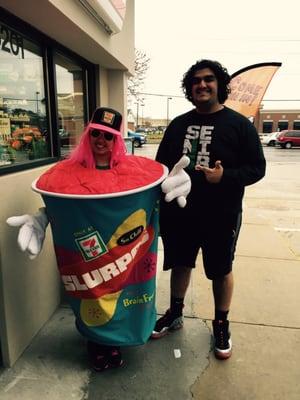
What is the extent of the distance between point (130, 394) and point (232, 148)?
1.57 meters

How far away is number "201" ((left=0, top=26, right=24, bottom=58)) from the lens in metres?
2.24

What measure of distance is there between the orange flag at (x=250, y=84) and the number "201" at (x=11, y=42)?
443cm

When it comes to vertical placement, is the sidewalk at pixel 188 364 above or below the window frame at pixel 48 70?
below

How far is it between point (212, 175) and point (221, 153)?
0.62 ft

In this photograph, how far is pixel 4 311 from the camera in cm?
214

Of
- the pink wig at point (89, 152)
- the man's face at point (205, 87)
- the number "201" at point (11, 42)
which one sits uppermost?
the number "201" at point (11, 42)

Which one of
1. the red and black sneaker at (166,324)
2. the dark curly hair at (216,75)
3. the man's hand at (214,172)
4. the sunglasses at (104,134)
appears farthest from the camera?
the red and black sneaker at (166,324)

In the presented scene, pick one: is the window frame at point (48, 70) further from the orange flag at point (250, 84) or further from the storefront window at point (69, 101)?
the orange flag at point (250, 84)

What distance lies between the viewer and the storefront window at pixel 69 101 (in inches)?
127

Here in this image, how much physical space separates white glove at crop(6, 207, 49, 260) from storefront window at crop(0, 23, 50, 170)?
51 cm

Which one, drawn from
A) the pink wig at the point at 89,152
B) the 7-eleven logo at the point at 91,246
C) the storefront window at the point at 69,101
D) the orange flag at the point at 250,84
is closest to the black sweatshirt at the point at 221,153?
the pink wig at the point at 89,152

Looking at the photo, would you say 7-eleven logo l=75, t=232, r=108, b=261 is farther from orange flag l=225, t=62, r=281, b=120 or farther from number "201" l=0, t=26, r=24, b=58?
orange flag l=225, t=62, r=281, b=120

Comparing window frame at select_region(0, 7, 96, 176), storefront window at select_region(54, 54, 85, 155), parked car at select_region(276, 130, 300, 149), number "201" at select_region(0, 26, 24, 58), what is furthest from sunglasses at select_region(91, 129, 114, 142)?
parked car at select_region(276, 130, 300, 149)

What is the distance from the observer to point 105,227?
1846 mm
